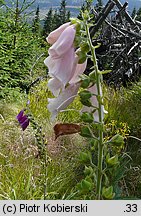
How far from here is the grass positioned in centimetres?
233

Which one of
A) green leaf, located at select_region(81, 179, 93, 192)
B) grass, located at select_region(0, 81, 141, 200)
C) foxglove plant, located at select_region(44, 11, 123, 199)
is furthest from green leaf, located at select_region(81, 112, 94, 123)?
grass, located at select_region(0, 81, 141, 200)

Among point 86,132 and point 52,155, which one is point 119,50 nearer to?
point 52,155

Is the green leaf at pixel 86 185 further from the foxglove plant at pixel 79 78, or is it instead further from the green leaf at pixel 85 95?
the green leaf at pixel 85 95

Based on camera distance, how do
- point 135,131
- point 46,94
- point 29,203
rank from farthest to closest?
point 46,94, point 135,131, point 29,203

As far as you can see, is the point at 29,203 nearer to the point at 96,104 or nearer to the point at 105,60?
the point at 96,104

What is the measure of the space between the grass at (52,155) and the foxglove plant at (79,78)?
39.3 inches

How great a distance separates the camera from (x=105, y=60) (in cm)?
443

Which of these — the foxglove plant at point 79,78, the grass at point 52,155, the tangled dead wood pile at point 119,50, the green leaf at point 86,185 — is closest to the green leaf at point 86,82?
the foxglove plant at point 79,78

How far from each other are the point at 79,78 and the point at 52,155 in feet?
6.85

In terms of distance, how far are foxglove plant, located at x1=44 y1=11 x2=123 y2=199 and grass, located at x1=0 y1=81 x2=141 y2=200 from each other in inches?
39.3

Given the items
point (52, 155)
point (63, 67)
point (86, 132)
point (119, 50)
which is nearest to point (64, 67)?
point (63, 67)

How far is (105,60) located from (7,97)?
3.32ft

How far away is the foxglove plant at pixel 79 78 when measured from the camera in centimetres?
79

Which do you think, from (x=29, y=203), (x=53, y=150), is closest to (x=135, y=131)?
(x=53, y=150)
